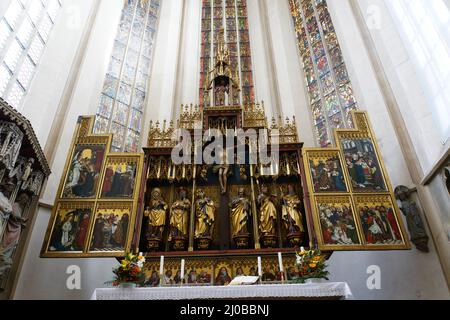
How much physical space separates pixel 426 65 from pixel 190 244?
20.8 ft

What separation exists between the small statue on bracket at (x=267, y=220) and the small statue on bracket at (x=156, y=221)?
2.05 m

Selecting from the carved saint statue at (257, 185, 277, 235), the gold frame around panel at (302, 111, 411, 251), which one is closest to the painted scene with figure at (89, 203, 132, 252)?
the carved saint statue at (257, 185, 277, 235)

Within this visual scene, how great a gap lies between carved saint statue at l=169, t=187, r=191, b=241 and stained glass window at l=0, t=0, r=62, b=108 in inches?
166

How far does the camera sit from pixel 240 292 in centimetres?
485

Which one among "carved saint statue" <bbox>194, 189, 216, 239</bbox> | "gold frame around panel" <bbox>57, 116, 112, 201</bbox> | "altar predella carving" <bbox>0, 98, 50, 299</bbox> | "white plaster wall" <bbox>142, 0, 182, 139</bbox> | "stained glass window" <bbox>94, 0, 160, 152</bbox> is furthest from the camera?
"white plaster wall" <bbox>142, 0, 182, 139</bbox>

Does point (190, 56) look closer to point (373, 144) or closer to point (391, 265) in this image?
point (373, 144)

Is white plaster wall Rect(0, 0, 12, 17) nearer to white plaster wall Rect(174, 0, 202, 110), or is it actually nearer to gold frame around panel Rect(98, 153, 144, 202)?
gold frame around panel Rect(98, 153, 144, 202)

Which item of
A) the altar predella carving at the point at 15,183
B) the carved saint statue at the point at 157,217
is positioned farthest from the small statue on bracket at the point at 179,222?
the altar predella carving at the point at 15,183

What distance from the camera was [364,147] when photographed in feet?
26.6

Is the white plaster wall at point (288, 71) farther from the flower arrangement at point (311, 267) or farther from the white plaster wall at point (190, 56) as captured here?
the flower arrangement at point (311, 267)

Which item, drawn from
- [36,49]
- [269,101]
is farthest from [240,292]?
[269,101]

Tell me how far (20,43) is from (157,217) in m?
5.08

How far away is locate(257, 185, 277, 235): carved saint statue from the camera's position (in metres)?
7.18
